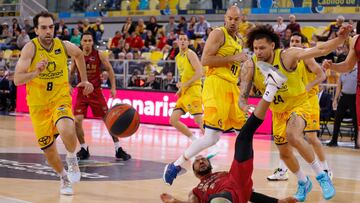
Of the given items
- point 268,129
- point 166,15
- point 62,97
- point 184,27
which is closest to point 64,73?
point 62,97

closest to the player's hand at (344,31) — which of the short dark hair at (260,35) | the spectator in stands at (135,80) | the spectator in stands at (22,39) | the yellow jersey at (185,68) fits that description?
the short dark hair at (260,35)

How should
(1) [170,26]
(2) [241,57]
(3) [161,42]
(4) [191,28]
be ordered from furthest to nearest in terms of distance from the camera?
(1) [170,26] < (3) [161,42] < (4) [191,28] < (2) [241,57]

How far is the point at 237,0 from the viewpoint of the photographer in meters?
23.7

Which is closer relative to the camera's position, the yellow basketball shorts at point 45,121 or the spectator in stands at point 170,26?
the yellow basketball shorts at point 45,121

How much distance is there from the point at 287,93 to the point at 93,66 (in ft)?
15.7

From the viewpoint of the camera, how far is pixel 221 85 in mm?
9078

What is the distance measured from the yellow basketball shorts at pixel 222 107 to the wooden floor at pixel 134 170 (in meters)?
0.86

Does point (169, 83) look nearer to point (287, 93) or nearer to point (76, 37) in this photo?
point (76, 37)

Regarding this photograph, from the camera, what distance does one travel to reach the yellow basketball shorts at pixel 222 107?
350 inches

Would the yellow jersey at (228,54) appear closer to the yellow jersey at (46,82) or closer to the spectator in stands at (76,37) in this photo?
the yellow jersey at (46,82)

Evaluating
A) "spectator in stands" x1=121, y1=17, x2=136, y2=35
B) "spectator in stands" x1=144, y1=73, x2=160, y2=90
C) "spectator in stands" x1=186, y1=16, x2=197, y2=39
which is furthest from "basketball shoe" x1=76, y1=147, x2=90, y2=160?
"spectator in stands" x1=121, y1=17, x2=136, y2=35

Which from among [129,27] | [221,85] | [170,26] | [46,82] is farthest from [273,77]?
[129,27]

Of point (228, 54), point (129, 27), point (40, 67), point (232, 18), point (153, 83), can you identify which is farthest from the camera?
point (129, 27)

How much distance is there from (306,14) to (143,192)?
50.1 ft
